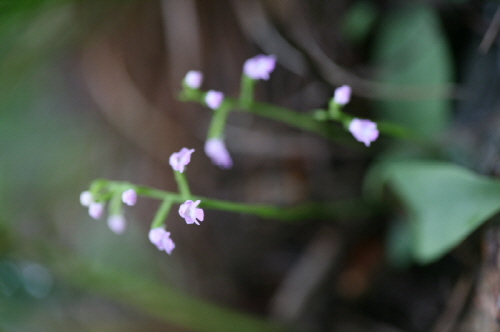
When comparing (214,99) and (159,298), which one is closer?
(214,99)

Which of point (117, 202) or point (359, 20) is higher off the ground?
point (359, 20)

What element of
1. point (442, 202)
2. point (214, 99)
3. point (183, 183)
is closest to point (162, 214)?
point (183, 183)

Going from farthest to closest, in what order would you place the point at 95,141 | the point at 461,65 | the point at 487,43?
1. the point at 95,141
2. the point at 461,65
3. the point at 487,43

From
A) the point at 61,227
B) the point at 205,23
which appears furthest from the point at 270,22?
the point at 61,227

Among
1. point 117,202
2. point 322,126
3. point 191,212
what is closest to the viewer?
point 191,212

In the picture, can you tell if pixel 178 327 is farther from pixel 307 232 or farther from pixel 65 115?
pixel 65 115

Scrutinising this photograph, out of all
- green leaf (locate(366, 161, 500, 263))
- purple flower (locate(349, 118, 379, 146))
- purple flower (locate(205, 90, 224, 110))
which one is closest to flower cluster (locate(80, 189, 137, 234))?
purple flower (locate(205, 90, 224, 110))

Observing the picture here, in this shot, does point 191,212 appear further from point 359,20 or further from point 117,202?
point 359,20
